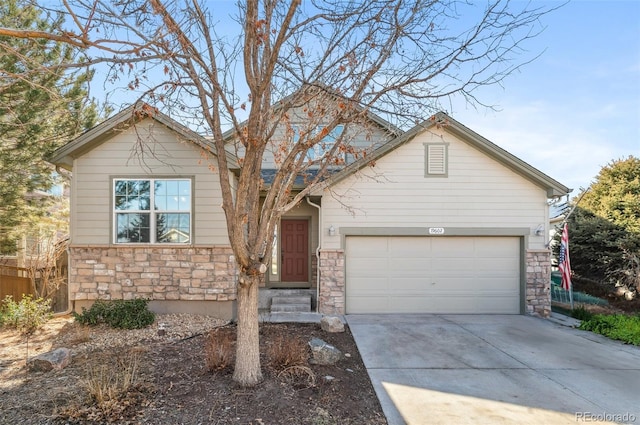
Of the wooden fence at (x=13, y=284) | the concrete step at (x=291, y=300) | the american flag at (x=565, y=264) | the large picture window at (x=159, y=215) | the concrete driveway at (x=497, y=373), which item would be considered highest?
the large picture window at (x=159, y=215)

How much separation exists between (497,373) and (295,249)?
20.4ft

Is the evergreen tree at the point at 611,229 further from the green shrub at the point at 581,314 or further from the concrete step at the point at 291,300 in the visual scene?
the concrete step at the point at 291,300

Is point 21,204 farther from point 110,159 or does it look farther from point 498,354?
point 498,354

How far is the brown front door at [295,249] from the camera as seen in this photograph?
33.4ft

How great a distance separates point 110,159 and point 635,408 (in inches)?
402

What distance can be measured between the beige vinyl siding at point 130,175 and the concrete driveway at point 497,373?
4.12 meters

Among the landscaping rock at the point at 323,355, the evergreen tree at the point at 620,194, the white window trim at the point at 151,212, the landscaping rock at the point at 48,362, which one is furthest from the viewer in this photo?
the evergreen tree at the point at 620,194

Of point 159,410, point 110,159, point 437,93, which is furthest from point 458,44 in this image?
point 110,159

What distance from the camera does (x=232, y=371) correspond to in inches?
180

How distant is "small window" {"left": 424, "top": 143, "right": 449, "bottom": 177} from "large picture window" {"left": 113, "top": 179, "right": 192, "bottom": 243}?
5878 millimetres

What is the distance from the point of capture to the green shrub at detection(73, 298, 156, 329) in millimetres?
7027

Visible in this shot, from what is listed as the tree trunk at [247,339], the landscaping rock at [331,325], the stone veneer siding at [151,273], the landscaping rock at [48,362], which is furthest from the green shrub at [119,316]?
the tree trunk at [247,339]

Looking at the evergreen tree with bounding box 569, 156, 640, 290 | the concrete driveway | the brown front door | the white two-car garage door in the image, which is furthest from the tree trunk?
the evergreen tree with bounding box 569, 156, 640, 290

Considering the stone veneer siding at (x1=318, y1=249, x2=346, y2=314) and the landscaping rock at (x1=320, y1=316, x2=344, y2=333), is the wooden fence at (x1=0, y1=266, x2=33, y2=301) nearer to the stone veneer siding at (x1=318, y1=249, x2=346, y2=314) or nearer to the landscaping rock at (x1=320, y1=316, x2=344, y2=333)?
the stone veneer siding at (x1=318, y1=249, x2=346, y2=314)
